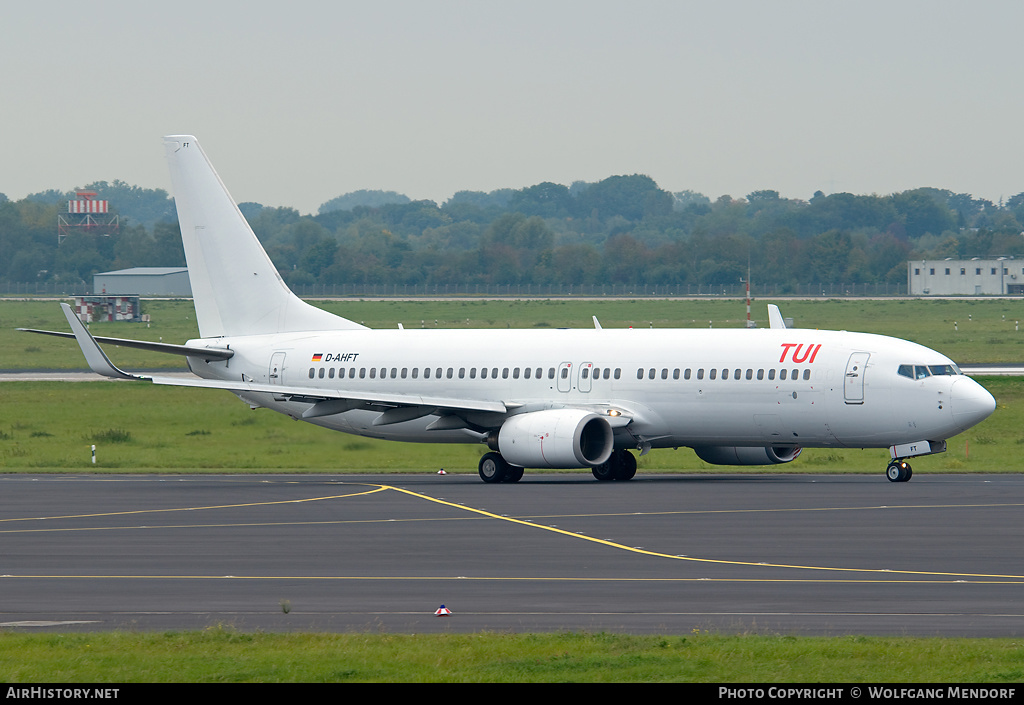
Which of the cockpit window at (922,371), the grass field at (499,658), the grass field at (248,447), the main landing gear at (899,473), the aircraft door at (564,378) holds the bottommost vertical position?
the grass field at (248,447)

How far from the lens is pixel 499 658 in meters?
18.0

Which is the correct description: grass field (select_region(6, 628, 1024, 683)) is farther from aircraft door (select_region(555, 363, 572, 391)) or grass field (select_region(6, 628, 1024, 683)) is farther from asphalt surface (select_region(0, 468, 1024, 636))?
aircraft door (select_region(555, 363, 572, 391))

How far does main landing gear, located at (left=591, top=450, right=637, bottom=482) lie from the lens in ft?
159

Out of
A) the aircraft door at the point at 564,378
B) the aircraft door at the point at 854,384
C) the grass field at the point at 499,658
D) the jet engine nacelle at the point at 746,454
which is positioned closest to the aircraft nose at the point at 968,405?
the aircraft door at the point at 854,384

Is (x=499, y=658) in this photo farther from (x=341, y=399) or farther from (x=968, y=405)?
(x=341, y=399)

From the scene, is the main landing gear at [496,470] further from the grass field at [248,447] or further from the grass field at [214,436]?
the grass field at [214,436]

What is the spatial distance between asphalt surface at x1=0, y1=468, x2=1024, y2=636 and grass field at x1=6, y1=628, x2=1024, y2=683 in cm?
147

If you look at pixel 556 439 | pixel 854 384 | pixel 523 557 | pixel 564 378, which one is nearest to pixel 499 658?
pixel 523 557

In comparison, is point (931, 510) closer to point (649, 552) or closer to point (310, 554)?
point (649, 552)

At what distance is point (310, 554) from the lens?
29.8 metres

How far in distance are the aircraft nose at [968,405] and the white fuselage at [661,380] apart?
4 centimetres

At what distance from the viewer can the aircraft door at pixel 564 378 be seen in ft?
161

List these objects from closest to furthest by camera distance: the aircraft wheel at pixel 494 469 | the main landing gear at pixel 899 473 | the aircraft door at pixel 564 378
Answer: the main landing gear at pixel 899 473 < the aircraft wheel at pixel 494 469 < the aircraft door at pixel 564 378
